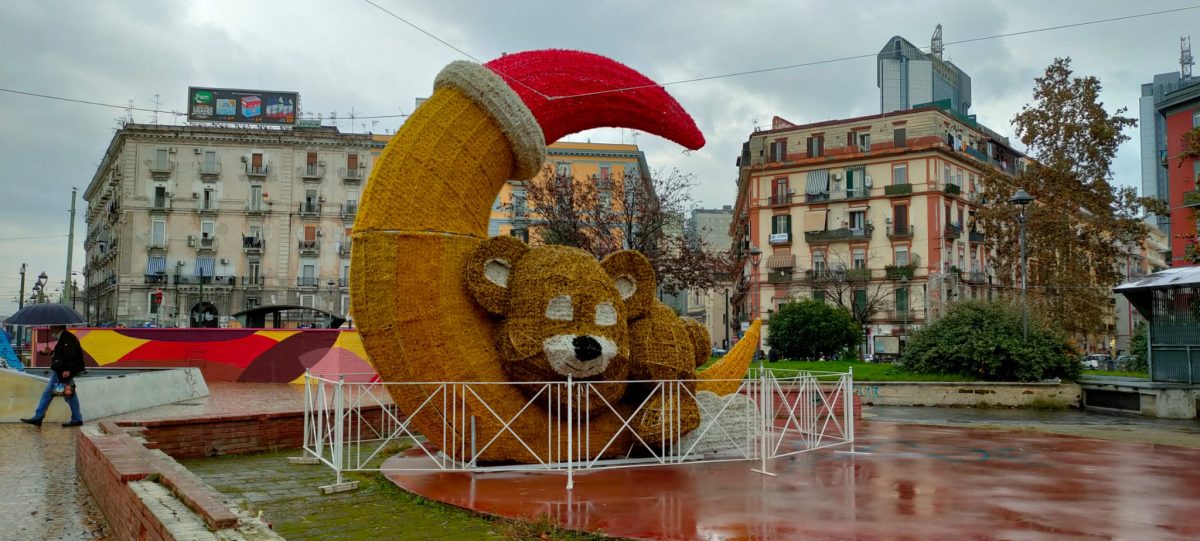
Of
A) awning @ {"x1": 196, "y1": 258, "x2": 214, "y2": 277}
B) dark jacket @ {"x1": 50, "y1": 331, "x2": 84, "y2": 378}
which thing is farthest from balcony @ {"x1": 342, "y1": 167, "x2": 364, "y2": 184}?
dark jacket @ {"x1": 50, "y1": 331, "x2": 84, "y2": 378}

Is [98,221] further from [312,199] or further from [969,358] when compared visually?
[969,358]

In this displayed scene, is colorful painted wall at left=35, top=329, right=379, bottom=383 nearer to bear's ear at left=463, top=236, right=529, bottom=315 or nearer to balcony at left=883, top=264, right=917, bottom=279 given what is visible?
bear's ear at left=463, top=236, right=529, bottom=315

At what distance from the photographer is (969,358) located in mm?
23406

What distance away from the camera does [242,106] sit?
173 ft

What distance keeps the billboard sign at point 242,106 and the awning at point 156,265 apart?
9.32 metres

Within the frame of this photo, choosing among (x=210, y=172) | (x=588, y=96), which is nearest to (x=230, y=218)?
(x=210, y=172)

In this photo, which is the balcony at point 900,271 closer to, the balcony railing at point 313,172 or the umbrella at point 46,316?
the balcony railing at point 313,172

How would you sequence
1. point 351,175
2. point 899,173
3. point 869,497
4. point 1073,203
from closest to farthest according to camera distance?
point 869,497
point 1073,203
point 899,173
point 351,175

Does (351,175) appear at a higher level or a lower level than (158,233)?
higher

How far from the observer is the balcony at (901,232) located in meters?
46.9

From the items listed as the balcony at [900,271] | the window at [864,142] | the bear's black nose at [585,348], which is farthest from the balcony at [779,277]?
the bear's black nose at [585,348]

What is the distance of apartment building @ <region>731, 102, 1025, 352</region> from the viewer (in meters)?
46.8

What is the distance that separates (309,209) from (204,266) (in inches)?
288

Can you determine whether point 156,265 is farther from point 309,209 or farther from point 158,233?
point 309,209
